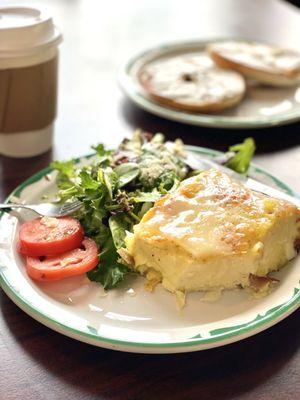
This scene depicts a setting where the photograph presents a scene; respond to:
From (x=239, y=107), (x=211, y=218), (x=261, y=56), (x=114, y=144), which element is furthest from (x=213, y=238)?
(x=261, y=56)

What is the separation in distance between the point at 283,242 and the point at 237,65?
1301mm

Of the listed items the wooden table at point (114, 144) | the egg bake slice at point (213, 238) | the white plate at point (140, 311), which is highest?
the egg bake slice at point (213, 238)

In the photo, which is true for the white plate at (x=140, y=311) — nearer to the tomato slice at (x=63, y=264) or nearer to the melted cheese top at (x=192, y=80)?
the tomato slice at (x=63, y=264)

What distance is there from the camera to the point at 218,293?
1521 mm

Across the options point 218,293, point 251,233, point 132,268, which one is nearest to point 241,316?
point 218,293

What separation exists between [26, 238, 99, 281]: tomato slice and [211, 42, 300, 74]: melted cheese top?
1.42m

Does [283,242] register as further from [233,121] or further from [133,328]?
[233,121]

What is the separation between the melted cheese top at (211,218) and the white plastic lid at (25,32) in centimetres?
76

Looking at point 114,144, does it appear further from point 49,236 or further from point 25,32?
point 49,236

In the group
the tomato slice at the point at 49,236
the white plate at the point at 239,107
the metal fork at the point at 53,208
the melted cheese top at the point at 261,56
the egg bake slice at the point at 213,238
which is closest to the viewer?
the egg bake slice at the point at 213,238

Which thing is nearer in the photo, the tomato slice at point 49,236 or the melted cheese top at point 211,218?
the melted cheese top at point 211,218

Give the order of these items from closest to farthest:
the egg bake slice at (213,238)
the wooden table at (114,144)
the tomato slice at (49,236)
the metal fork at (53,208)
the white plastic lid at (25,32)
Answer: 1. the wooden table at (114,144)
2. the egg bake slice at (213,238)
3. the tomato slice at (49,236)
4. the metal fork at (53,208)
5. the white plastic lid at (25,32)

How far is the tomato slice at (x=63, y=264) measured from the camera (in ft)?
5.09

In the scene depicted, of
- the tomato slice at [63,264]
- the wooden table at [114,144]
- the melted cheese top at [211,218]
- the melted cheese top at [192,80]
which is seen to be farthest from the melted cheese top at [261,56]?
the tomato slice at [63,264]
